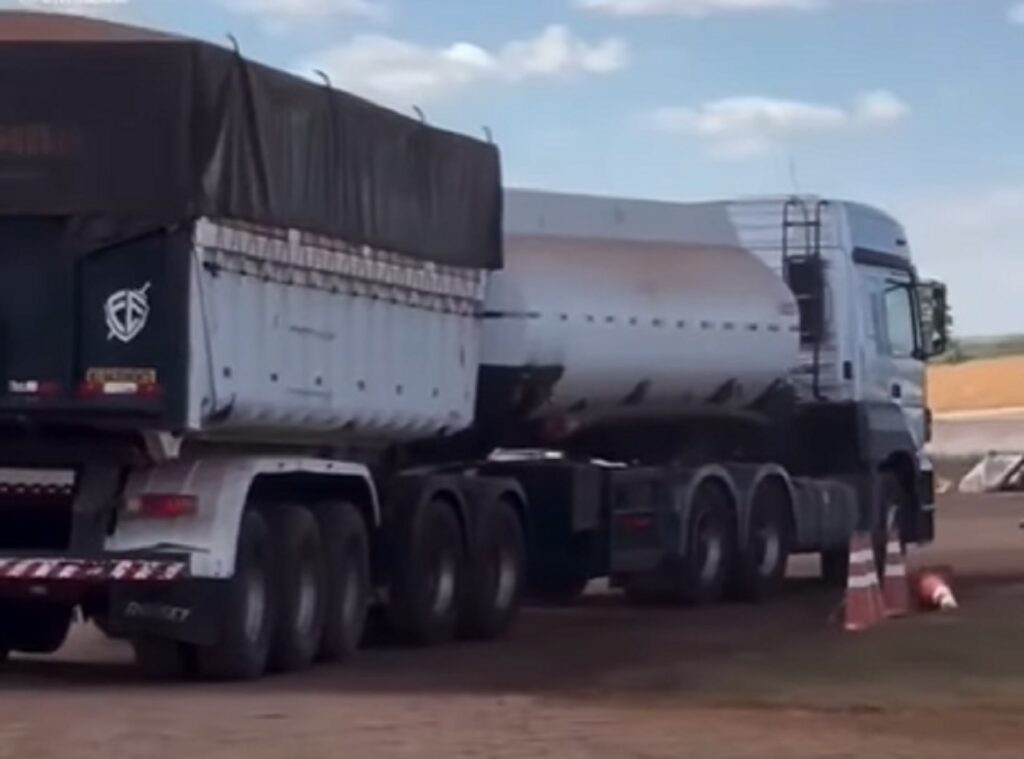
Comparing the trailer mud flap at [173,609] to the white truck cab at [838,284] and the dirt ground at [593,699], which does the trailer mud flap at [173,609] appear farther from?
the white truck cab at [838,284]

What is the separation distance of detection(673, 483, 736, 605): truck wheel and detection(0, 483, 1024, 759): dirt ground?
221cm

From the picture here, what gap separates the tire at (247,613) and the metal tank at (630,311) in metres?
4.70

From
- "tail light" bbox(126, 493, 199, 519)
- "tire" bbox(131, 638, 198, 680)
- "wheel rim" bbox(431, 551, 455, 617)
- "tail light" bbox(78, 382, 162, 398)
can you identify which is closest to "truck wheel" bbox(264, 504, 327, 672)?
"tire" bbox(131, 638, 198, 680)

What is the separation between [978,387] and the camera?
104m

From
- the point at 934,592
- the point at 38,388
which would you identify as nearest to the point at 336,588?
the point at 38,388

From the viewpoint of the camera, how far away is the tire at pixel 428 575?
21.0m

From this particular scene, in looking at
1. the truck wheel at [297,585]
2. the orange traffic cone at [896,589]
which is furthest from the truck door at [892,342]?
the truck wheel at [297,585]

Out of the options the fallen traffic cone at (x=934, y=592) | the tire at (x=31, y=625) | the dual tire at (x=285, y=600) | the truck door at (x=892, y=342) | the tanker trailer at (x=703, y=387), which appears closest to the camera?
the dual tire at (x=285, y=600)

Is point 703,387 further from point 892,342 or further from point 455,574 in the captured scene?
point 455,574

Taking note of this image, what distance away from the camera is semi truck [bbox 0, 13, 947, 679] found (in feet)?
57.0

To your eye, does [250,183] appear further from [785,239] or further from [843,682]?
[785,239]

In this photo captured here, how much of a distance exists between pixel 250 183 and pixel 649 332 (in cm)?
764

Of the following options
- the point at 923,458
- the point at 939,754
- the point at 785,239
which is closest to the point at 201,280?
the point at 939,754

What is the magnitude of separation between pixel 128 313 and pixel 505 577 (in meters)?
6.43
